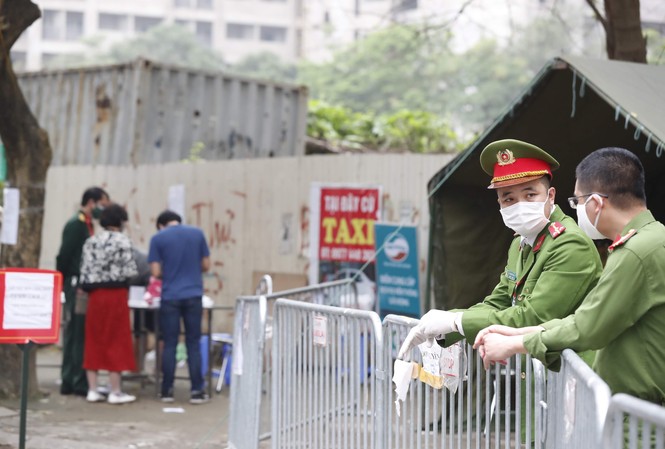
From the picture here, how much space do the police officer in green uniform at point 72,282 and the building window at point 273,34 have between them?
100562 millimetres

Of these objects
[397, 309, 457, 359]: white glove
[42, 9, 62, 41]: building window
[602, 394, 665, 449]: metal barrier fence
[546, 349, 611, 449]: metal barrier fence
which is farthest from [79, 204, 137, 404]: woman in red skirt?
[42, 9, 62, 41]: building window

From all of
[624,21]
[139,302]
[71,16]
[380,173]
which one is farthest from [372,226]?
[71,16]

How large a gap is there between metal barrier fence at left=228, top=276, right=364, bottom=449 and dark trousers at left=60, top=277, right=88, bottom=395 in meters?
3.01

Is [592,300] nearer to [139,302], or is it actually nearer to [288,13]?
[139,302]

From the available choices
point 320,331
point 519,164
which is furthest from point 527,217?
point 320,331

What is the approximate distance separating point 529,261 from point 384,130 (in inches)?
585

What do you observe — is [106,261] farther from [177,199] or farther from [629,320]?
[629,320]

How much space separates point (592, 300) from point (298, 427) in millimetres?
3402

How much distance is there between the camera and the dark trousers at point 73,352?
11.2 m

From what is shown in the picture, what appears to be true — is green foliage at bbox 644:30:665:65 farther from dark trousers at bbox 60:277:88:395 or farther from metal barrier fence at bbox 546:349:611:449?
dark trousers at bbox 60:277:88:395

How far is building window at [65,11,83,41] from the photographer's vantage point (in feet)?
332

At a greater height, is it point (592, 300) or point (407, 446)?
point (592, 300)

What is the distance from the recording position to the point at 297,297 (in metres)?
8.62

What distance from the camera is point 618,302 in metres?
3.71
